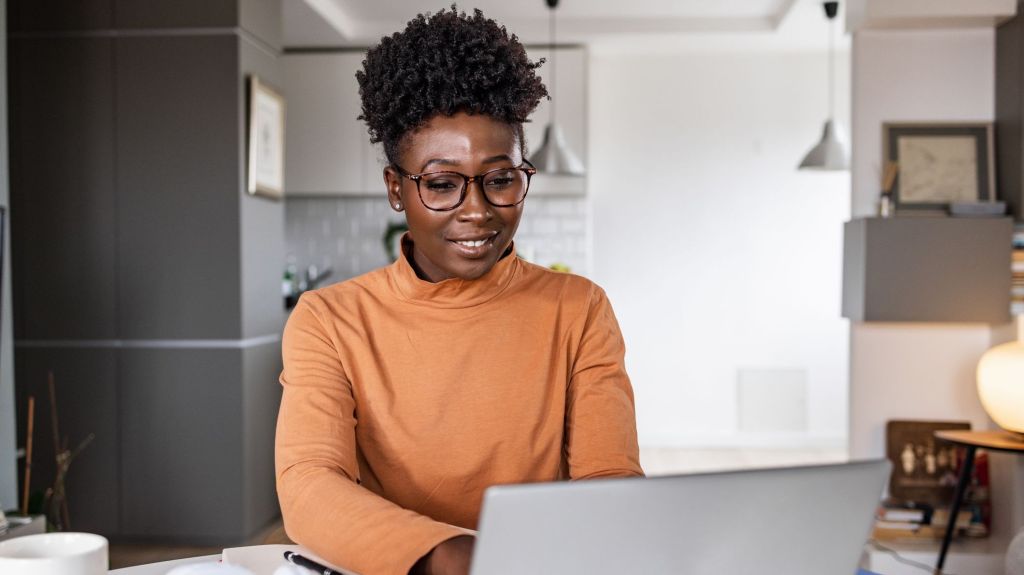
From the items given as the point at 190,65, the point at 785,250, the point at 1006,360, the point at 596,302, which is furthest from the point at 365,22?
the point at 596,302

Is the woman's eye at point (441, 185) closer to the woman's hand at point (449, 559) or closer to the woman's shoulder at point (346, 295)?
the woman's shoulder at point (346, 295)

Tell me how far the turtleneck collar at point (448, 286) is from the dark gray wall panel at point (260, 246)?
284 cm

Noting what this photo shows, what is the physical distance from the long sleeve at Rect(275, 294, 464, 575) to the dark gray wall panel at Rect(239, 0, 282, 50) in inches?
120

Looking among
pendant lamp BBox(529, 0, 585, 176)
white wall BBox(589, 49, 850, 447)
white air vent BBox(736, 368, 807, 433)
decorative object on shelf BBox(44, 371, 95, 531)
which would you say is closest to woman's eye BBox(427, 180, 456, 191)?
decorative object on shelf BBox(44, 371, 95, 531)

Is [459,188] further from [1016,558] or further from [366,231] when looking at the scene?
[366,231]

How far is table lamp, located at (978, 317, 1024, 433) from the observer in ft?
9.70

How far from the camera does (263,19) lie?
417 cm

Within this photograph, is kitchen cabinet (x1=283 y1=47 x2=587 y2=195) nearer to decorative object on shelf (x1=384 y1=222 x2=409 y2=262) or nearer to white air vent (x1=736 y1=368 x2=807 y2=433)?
decorative object on shelf (x1=384 y1=222 x2=409 y2=262)

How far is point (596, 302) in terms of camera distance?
1317mm

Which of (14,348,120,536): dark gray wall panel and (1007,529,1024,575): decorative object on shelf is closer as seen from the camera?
(1007,529,1024,575): decorative object on shelf

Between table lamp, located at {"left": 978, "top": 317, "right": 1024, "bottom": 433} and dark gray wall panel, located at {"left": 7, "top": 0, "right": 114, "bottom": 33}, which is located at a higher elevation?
dark gray wall panel, located at {"left": 7, "top": 0, "right": 114, "bottom": 33}

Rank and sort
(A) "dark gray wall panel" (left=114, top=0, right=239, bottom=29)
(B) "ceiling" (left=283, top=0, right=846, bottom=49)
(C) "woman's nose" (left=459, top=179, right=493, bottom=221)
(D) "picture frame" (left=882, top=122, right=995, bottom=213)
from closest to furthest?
(C) "woman's nose" (left=459, top=179, right=493, bottom=221)
(D) "picture frame" (left=882, top=122, right=995, bottom=213)
(A) "dark gray wall panel" (left=114, top=0, right=239, bottom=29)
(B) "ceiling" (left=283, top=0, right=846, bottom=49)

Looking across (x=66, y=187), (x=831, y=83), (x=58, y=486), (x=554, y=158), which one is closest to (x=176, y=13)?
(x=66, y=187)

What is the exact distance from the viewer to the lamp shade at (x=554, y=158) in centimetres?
522
